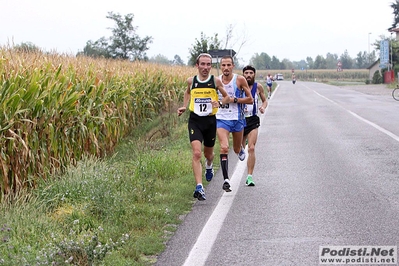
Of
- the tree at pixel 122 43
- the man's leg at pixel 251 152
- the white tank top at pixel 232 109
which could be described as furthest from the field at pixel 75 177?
the tree at pixel 122 43

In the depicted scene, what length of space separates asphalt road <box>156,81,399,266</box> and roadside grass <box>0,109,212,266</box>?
285 millimetres

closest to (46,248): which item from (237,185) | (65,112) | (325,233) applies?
(325,233)

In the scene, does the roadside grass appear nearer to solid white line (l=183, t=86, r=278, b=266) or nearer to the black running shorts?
solid white line (l=183, t=86, r=278, b=266)

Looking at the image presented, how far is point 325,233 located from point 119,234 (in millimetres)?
2034

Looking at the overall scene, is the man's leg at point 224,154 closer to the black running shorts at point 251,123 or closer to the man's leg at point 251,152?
the man's leg at point 251,152

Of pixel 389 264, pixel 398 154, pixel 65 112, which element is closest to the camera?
pixel 389 264

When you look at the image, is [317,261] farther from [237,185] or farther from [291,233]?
[237,185]

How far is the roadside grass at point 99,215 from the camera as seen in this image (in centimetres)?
579

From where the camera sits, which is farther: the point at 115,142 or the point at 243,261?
the point at 115,142

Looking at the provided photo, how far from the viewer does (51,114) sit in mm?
10461

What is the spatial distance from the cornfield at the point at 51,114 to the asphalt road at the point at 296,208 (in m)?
2.42

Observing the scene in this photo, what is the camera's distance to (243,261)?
6098 millimetres

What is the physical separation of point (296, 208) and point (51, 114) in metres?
4.11

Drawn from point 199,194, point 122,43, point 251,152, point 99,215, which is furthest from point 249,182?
point 122,43
